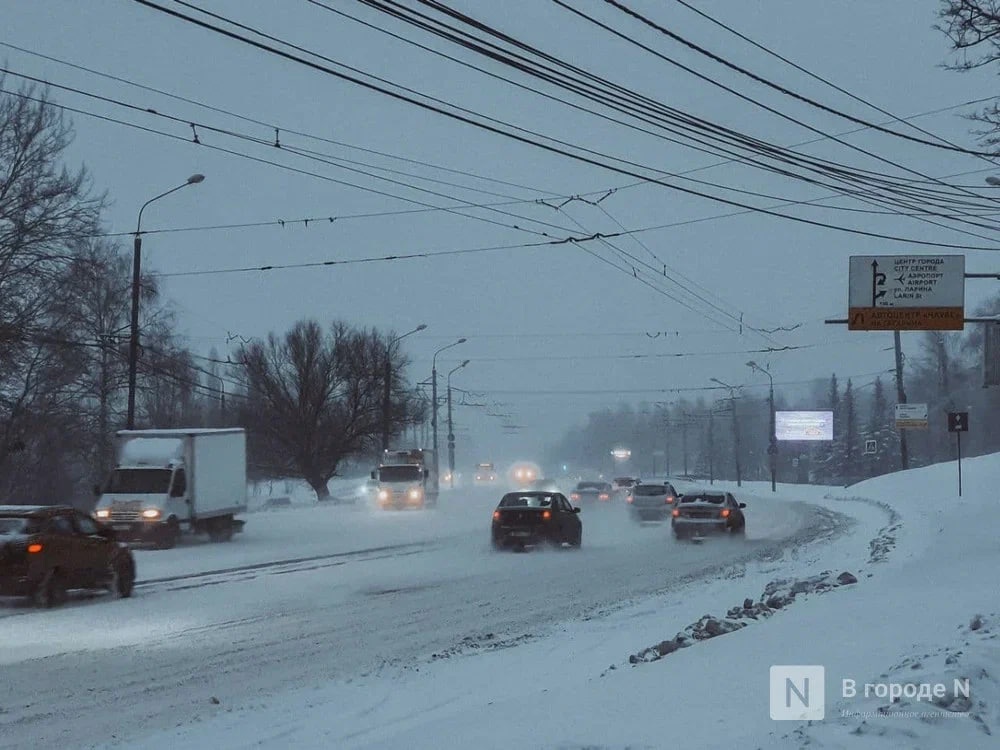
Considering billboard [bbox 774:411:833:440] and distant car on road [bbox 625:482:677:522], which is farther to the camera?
billboard [bbox 774:411:833:440]

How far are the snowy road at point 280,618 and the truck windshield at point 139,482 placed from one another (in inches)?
75.5

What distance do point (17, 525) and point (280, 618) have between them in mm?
4411

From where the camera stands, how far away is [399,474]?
57.1 meters

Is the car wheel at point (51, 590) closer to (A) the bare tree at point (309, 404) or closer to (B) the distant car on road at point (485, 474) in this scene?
(A) the bare tree at point (309, 404)

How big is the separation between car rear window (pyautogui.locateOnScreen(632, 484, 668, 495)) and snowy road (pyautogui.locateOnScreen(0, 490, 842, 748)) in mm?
8159

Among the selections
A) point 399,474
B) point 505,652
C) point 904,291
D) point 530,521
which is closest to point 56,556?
point 505,652

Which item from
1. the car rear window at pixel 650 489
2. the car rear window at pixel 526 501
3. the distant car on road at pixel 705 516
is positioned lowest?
the distant car on road at pixel 705 516

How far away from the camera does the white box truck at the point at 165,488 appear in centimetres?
3212

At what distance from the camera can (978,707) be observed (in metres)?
7.61

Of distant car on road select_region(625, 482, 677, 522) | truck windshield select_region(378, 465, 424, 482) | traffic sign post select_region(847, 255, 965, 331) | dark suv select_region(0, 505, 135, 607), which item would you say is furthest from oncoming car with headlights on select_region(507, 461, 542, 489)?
dark suv select_region(0, 505, 135, 607)

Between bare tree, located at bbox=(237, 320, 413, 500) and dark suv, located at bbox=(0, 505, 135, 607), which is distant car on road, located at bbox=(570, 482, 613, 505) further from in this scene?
dark suv, located at bbox=(0, 505, 135, 607)

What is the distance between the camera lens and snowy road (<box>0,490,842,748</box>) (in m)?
10.6

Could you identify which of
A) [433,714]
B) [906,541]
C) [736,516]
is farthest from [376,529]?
[433,714]

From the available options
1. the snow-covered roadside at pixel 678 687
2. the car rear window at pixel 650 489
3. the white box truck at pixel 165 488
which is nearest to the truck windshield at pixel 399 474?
the car rear window at pixel 650 489
